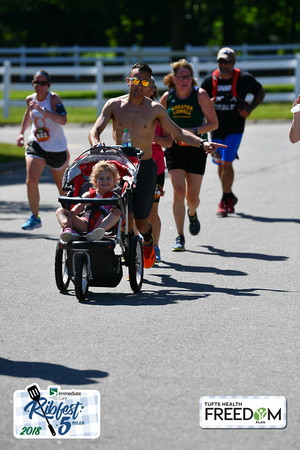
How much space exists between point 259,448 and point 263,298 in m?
3.40

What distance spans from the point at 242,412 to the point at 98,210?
336 centimetres

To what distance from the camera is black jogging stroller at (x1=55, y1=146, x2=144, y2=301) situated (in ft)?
25.0

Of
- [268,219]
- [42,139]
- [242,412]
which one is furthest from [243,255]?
[242,412]

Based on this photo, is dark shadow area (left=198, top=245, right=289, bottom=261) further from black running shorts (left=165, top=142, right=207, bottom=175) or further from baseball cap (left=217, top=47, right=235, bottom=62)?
baseball cap (left=217, top=47, right=235, bottom=62)

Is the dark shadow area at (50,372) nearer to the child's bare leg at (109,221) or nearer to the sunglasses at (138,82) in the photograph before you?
the child's bare leg at (109,221)

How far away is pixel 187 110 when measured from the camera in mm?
10227

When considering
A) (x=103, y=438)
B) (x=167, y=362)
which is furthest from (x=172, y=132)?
(x=103, y=438)

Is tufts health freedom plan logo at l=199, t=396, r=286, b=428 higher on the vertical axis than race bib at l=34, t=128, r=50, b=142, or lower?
lower

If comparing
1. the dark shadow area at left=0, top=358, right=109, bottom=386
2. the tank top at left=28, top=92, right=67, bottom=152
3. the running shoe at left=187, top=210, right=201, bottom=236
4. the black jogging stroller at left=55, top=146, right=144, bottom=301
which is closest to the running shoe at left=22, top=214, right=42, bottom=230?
the tank top at left=28, top=92, right=67, bottom=152

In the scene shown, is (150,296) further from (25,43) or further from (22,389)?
(25,43)

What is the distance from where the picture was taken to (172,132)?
8.41m

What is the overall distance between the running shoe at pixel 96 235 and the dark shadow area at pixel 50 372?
191cm

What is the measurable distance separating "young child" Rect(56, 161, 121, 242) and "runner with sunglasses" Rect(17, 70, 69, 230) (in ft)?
11.8

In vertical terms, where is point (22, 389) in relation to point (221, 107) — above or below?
below
